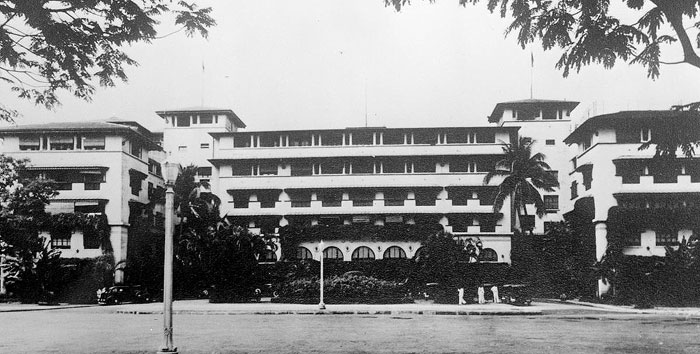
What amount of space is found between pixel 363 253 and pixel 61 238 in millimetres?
22585

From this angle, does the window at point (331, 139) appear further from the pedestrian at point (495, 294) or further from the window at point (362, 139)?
the pedestrian at point (495, 294)

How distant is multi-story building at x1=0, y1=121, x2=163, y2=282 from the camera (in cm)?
4941

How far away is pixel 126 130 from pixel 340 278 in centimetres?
2150

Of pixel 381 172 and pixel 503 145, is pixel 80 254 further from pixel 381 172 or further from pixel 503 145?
pixel 503 145

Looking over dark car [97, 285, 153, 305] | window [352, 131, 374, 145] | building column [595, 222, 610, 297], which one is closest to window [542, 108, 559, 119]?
window [352, 131, 374, 145]

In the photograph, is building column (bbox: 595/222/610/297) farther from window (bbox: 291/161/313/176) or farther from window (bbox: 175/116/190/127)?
window (bbox: 175/116/190/127)

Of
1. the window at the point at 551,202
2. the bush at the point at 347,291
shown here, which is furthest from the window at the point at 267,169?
the window at the point at 551,202

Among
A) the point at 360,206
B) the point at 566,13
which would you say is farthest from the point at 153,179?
the point at 566,13

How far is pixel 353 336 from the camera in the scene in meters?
17.6

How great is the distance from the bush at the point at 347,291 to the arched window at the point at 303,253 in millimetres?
16487

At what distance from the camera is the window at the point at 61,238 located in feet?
157

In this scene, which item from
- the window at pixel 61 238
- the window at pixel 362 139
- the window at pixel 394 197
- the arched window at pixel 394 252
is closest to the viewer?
the window at pixel 61 238

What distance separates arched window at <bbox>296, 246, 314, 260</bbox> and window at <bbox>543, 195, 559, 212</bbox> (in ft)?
68.5

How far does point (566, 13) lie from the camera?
328 inches
